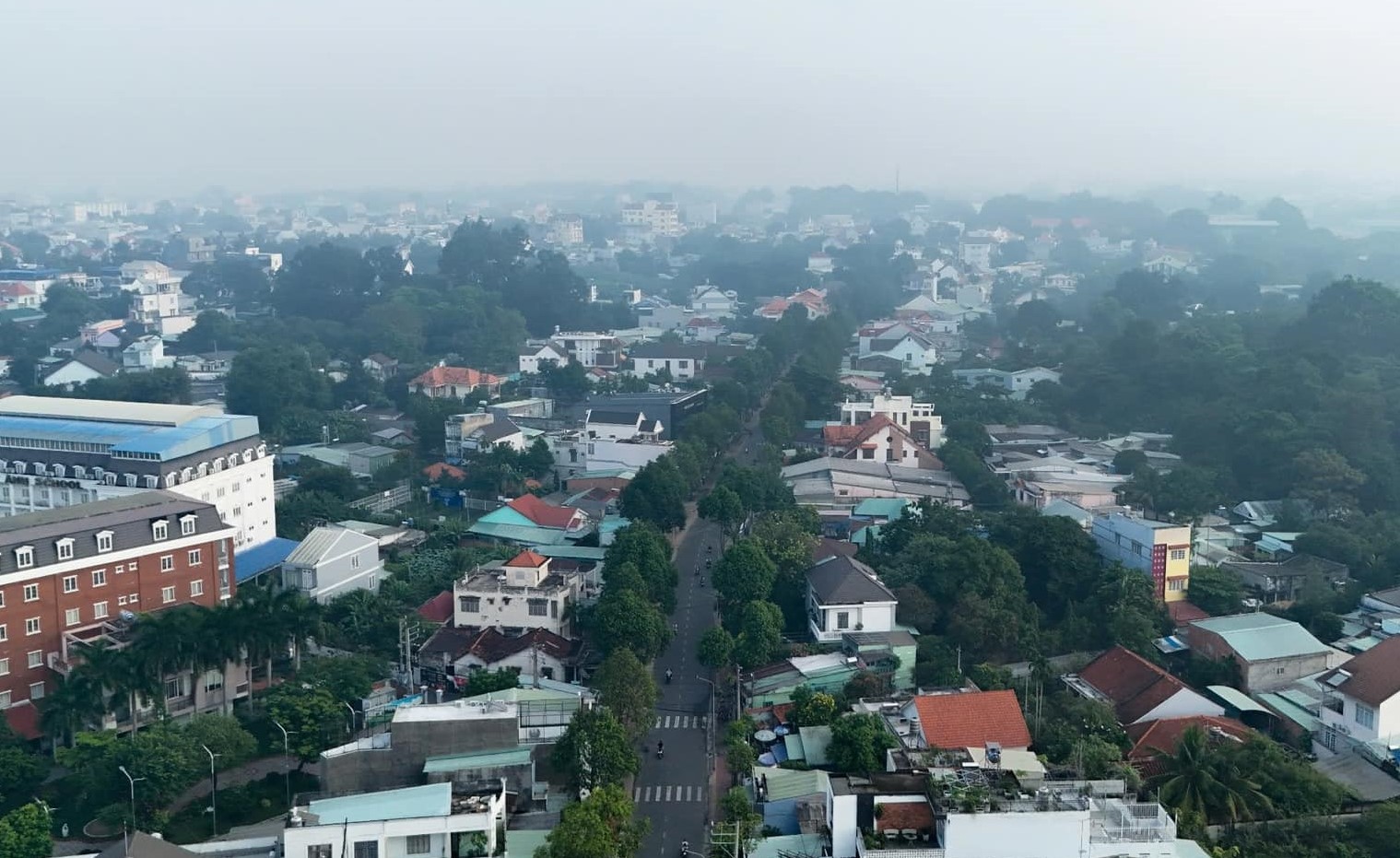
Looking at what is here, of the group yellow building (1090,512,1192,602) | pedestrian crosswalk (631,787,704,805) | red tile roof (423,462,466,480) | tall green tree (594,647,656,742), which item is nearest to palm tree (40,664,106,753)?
tall green tree (594,647,656,742)

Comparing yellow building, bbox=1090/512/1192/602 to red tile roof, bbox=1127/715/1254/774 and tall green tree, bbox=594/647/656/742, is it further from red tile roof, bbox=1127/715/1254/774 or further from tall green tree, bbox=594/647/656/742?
tall green tree, bbox=594/647/656/742

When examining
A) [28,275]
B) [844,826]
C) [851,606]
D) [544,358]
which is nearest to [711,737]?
[851,606]

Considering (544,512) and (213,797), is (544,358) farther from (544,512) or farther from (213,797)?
(213,797)

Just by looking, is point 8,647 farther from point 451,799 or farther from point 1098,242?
point 1098,242

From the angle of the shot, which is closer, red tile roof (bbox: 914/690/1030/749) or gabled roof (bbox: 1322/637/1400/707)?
red tile roof (bbox: 914/690/1030/749)

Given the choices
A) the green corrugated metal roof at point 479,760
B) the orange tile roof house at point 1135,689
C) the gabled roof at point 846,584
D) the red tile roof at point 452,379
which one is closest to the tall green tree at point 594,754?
the green corrugated metal roof at point 479,760

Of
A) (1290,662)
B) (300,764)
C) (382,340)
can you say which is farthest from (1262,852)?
(382,340)
